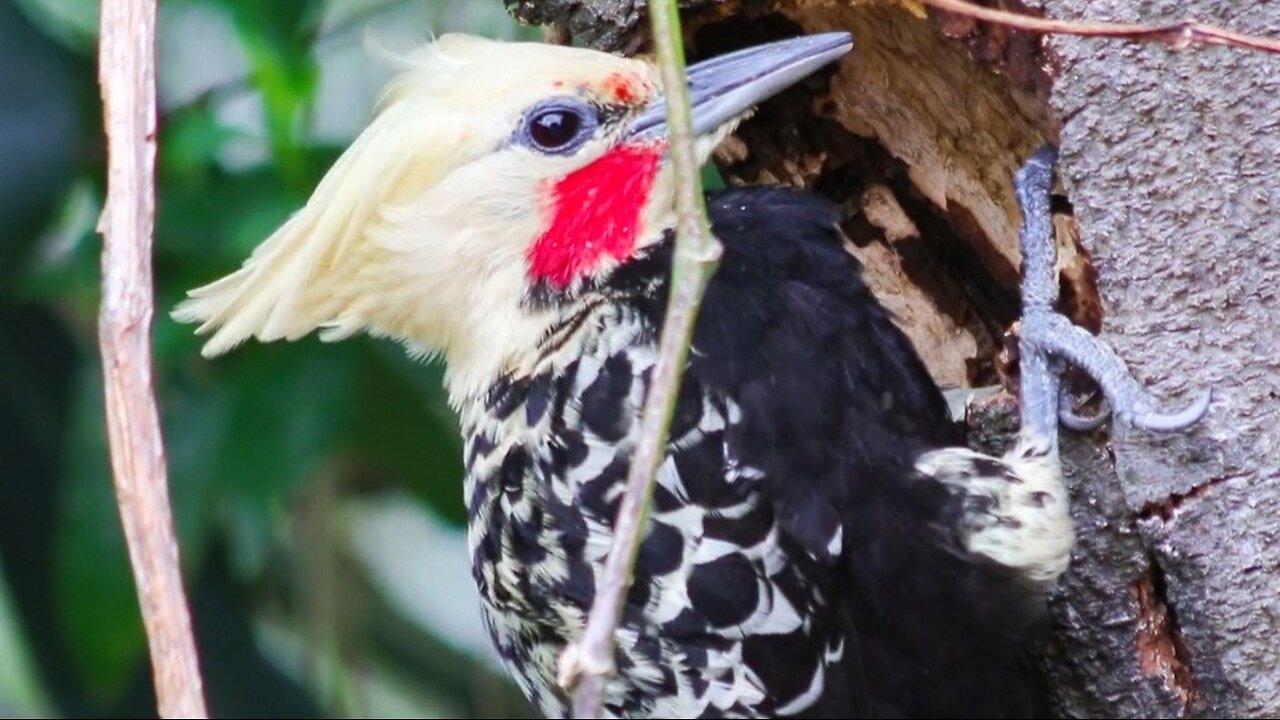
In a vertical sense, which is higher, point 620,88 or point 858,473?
point 620,88

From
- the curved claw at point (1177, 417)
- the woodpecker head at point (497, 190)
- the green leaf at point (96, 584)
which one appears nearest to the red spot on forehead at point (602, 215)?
the woodpecker head at point (497, 190)

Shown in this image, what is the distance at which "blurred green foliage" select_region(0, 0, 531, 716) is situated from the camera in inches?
108

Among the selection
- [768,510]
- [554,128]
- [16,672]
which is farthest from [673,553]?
[16,672]

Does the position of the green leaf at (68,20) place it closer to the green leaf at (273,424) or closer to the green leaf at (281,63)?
the green leaf at (281,63)

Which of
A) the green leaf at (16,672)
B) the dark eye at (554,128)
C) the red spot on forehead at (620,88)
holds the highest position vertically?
the red spot on forehead at (620,88)

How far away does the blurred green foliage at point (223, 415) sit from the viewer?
2746mm

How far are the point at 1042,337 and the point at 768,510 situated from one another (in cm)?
36

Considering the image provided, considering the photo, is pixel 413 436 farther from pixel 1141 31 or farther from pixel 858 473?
pixel 1141 31

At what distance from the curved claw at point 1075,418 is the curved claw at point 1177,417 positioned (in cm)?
12

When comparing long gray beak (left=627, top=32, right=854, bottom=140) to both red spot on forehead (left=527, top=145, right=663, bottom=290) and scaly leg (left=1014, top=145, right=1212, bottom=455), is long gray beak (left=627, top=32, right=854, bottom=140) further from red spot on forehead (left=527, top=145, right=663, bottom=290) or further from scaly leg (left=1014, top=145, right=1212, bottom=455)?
scaly leg (left=1014, top=145, right=1212, bottom=455)

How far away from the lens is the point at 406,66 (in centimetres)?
206

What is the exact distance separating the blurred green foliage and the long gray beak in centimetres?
85

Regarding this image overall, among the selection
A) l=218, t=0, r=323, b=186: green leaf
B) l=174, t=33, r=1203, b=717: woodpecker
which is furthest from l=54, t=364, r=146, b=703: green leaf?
l=174, t=33, r=1203, b=717: woodpecker

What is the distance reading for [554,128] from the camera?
6.71 ft
